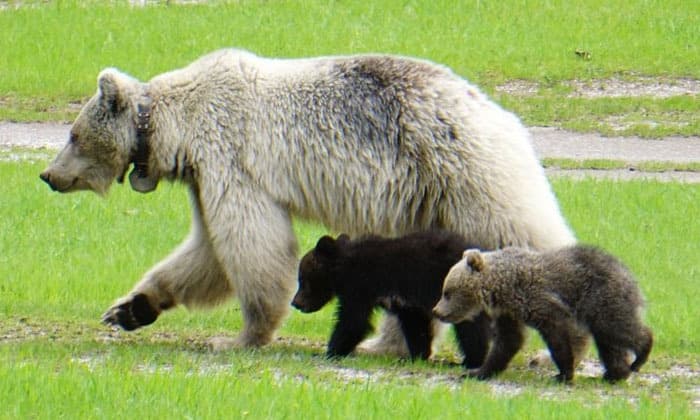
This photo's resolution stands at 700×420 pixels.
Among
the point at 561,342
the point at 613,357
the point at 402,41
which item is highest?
the point at 561,342

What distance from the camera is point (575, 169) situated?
57.8 feet

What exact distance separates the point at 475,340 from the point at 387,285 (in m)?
0.67

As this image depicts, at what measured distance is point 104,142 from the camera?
10.3 metres

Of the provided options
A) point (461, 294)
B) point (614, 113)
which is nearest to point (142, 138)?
point (461, 294)

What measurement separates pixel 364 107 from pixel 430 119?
1.57ft

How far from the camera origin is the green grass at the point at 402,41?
21.3 metres

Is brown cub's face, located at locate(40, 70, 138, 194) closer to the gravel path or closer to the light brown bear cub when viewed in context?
the light brown bear cub

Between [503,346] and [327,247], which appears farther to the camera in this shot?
[327,247]

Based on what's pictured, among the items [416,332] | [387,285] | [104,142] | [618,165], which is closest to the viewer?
[387,285]

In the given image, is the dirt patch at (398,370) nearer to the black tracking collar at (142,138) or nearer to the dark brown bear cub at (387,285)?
the dark brown bear cub at (387,285)

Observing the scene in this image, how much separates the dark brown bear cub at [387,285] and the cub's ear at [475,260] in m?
0.40

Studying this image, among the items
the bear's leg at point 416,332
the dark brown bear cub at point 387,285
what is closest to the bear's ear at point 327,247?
the dark brown bear cub at point 387,285

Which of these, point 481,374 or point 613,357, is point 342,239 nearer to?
point 481,374

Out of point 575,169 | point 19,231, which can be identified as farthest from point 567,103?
point 19,231
